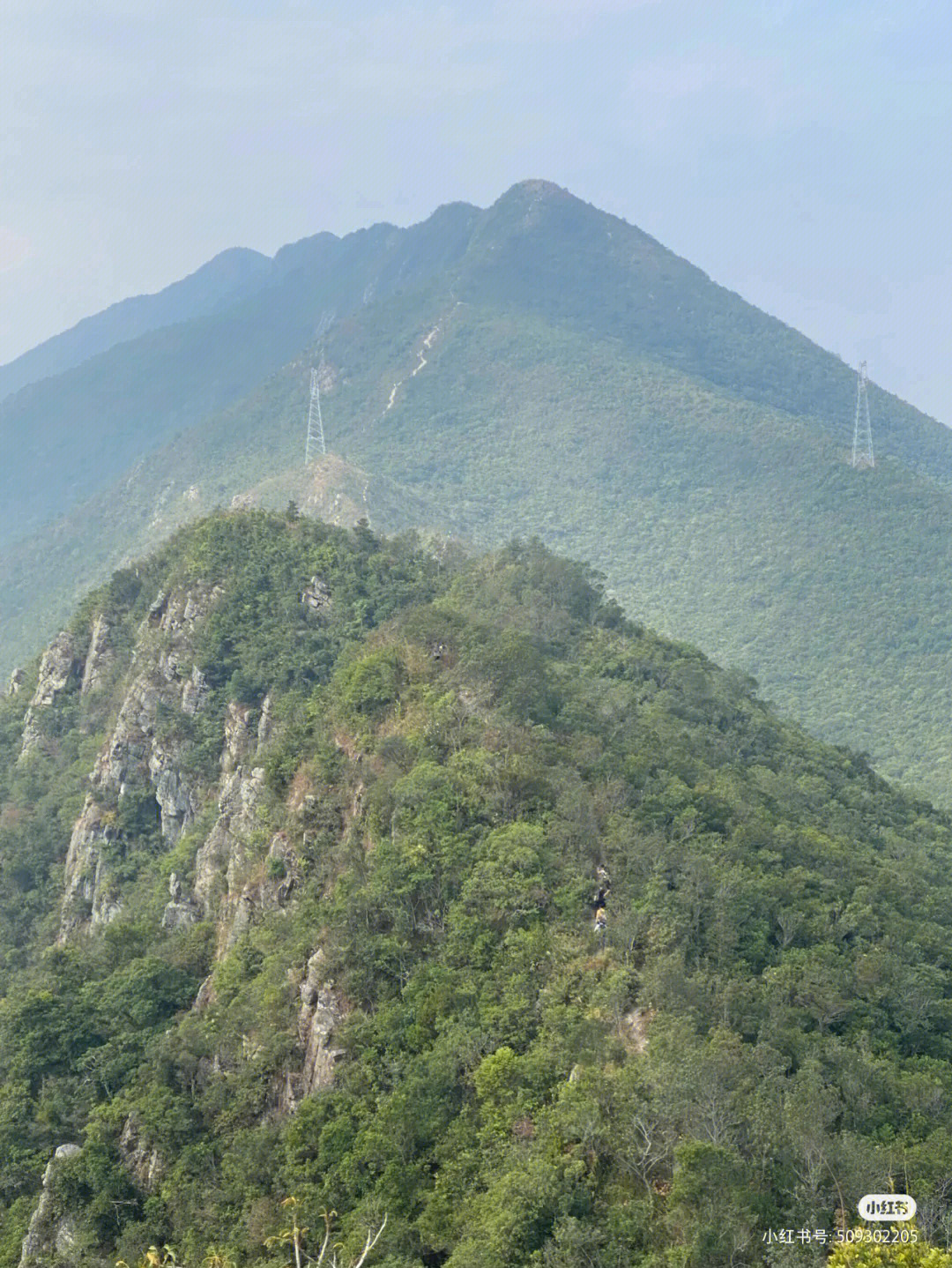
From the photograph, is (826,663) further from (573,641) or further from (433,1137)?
(433,1137)

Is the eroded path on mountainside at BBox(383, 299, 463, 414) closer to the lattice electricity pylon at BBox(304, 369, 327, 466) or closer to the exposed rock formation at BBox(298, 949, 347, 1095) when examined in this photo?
the lattice electricity pylon at BBox(304, 369, 327, 466)

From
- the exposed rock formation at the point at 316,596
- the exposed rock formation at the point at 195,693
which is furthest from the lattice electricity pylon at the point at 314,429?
the exposed rock formation at the point at 195,693

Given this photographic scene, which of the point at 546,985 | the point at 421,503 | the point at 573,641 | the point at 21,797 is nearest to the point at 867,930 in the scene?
the point at 546,985

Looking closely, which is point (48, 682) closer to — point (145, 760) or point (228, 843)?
point (145, 760)

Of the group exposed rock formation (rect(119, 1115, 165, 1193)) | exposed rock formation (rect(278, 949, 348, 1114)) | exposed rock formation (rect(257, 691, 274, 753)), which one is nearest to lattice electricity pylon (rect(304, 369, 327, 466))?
exposed rock formation (rect(257, 691, 274, 753))

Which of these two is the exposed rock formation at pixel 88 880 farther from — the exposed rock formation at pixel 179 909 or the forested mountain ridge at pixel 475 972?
the exposed rock formation at pixel 179 909
